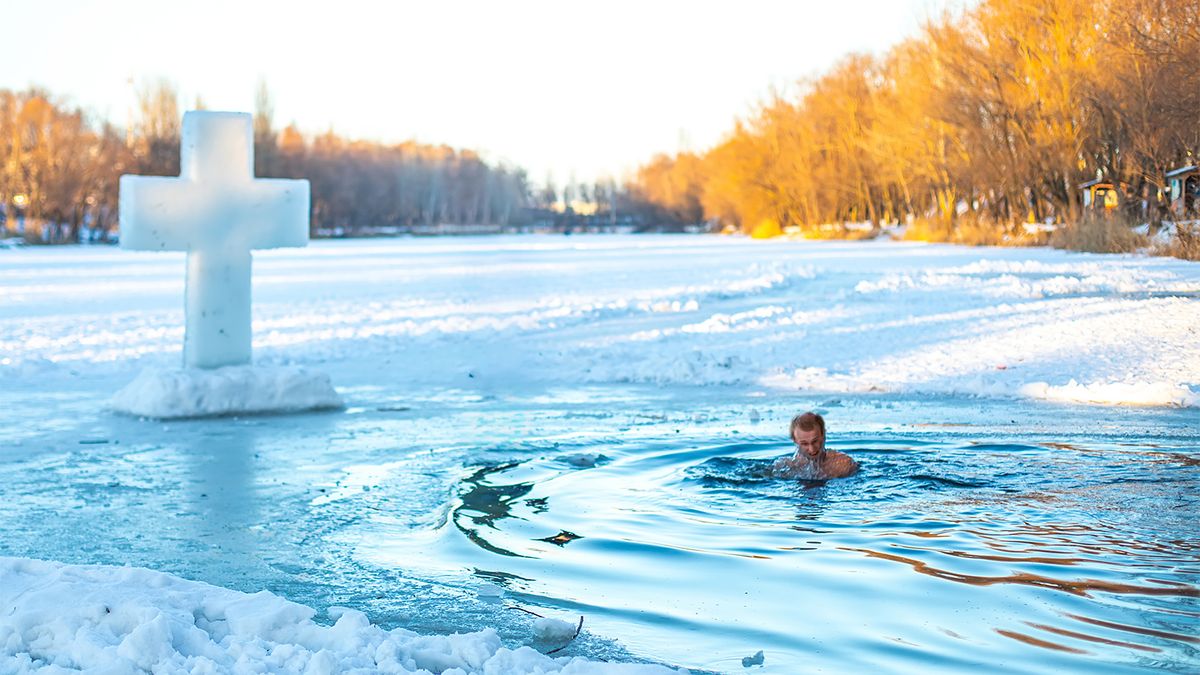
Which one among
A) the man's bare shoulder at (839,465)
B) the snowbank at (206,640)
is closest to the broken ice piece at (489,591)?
the snowbank at (206,640)

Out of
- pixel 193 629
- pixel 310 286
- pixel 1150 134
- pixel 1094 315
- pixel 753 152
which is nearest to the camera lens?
pixel 193 629

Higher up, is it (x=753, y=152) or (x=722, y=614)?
(x=753, y=152)

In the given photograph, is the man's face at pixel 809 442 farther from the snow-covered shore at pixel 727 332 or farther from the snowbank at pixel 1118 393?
the snow-covered shore at pixel 727 332

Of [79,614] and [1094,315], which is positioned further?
[1094,315]

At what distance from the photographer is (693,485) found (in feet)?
21.6

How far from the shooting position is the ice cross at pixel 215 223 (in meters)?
9.44

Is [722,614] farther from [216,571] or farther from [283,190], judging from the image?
[283,190]

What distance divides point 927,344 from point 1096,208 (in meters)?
29.8

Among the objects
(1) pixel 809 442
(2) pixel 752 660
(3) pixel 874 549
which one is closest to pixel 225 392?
(1) pixel 809 442

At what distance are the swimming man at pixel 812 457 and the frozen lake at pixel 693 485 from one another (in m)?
0.13

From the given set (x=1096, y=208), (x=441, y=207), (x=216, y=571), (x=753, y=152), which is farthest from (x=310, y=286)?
(x=441, y=207)

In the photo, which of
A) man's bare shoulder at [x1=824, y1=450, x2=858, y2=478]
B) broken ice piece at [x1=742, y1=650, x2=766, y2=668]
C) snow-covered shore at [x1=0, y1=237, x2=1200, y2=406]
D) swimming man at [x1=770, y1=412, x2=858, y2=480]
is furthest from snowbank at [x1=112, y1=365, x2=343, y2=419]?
broken ice piece at [x1=742, y1=650, x2=766, y2=668]

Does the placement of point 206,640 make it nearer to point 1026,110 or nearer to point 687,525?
point 687,525

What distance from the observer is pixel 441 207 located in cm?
15350
